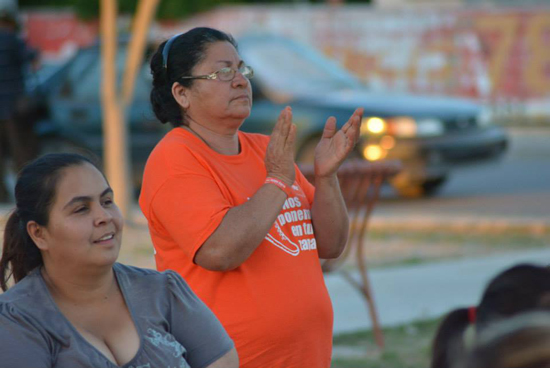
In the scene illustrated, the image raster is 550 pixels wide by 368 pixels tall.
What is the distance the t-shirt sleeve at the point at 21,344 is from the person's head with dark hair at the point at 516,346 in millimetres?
1105

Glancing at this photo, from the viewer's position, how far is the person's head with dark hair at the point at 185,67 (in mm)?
3029

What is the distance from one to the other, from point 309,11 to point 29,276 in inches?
886

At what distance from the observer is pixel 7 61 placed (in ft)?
32.7

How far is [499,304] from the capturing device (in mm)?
1804

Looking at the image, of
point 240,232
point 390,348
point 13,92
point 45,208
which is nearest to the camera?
point 45,208

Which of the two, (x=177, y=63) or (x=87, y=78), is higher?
(x=177, y=63)

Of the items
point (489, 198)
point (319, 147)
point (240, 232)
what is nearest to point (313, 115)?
point (489, 198)

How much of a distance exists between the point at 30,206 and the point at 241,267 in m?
0.64

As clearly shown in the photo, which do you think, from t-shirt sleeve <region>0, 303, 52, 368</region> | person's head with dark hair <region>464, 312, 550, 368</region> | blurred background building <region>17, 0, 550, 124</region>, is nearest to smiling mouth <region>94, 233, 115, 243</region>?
t-shirt sleeve <region>0, 303, 52, 368</region>

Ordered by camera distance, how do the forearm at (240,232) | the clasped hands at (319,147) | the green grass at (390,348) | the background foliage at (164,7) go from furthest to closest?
the background foliage at (164,7) < the green grass at (390,348) < the clasped hands at (319,147) < the forearm at (240,232)

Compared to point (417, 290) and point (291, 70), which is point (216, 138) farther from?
point (291, 70)

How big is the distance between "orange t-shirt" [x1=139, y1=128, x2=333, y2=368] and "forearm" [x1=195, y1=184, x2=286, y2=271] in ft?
0.09

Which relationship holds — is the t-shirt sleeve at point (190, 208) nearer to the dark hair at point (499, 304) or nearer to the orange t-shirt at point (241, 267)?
the orange t-shirt at point (241, 267)

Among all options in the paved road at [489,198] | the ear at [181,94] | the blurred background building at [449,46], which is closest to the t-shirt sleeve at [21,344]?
the ear at [181,94]
